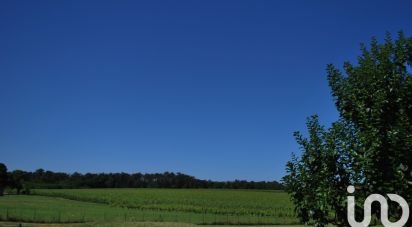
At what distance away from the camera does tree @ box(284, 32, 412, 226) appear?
1073cm

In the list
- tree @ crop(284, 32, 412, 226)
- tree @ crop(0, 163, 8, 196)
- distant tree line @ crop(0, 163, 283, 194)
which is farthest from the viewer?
distant tree line @ crop(0, 163, 283, 194)

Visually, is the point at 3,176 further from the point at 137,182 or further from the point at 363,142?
the point at 363,142

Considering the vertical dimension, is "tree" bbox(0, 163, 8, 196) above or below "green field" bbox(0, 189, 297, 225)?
above

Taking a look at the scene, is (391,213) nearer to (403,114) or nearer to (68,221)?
(403,114)

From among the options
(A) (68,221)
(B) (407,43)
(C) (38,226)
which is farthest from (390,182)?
(A) (68,221)

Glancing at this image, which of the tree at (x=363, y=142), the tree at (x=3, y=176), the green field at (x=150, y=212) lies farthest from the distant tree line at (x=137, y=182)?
the tree at (x=363, y=142)

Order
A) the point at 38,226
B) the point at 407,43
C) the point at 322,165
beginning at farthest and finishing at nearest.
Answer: the point at 38,226 → the point at 407,43 → the point at 322,165

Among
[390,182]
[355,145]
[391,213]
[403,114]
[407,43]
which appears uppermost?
[407,43]

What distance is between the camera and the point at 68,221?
49906mm

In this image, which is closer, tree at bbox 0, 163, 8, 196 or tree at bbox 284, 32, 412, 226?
tree at bbox 284, 32, 412, 226

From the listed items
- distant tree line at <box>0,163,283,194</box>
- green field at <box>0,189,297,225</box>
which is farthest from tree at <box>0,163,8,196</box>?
distant tree line at <box>0,163,283,194</box>

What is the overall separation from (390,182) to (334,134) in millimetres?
1680

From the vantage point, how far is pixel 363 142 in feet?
35.8

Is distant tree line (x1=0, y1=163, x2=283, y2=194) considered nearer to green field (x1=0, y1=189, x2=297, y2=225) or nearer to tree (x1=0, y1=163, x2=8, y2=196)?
tree (x1=0, y1=163, x2=8, y2=196)
